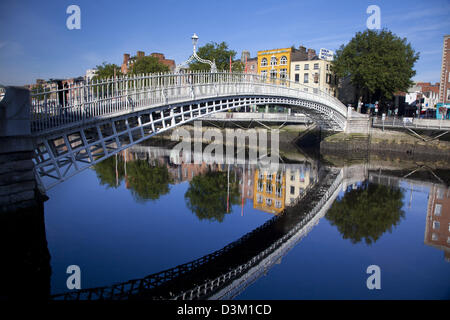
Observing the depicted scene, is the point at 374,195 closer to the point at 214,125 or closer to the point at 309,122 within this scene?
the point at 309,122

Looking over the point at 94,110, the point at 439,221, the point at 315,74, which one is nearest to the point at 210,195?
the point at 94,110

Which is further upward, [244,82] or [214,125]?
[244,82]

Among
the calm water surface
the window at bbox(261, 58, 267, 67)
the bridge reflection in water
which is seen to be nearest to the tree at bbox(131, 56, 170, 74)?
the window at bbox(261, 58, 267, 67)

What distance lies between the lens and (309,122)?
3291cm

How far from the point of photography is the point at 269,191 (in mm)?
16547

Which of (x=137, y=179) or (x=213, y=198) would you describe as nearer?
(x=213, y=198)

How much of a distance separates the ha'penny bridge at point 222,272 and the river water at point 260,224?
201mm

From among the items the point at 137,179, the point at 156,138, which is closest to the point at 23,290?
the point at 137,179

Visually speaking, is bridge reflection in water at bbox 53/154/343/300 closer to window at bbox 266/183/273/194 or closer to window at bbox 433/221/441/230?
window at bbox 266/183/273/194

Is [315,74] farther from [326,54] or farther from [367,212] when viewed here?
[367,212]

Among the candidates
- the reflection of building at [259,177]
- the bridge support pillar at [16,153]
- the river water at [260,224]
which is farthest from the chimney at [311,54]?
the bridge support pillar at [16,153]

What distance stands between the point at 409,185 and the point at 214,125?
23061 mm

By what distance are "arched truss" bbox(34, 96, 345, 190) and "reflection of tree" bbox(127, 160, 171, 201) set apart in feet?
6.47

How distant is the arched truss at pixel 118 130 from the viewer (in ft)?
31.8
